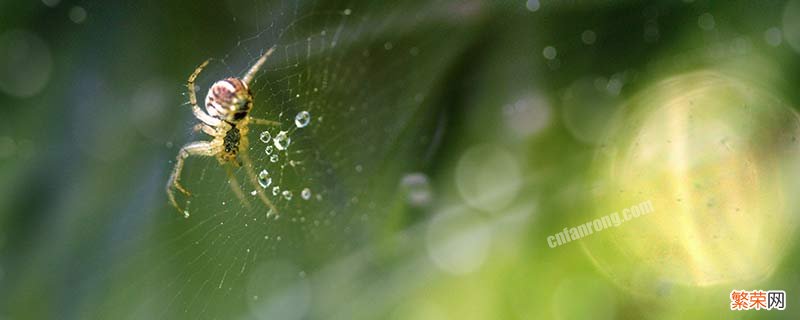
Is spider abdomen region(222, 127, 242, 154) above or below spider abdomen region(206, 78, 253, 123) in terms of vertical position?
below

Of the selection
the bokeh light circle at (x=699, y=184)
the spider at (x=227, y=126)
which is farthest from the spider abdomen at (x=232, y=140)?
the bokeh light circle at (x=699, y=184)

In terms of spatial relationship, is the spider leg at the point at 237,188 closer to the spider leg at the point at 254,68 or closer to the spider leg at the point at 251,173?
the spider leg at the point at 251,173

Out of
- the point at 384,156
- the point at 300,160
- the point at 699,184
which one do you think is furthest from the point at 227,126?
the point at 699,184

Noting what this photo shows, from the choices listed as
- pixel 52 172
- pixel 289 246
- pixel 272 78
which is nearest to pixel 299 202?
pixel 289 246

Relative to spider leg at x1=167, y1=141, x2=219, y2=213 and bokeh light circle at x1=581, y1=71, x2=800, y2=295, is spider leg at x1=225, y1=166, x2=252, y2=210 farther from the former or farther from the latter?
bokeh light circle at x1=581, y1=71, x2=800, y2=295

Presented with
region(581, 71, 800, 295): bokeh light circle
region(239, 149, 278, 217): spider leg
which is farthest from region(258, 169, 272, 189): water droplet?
region(581, 71, 800, 295): bokeh light circle

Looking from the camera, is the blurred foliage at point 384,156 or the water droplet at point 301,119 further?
the blurred foliage at point 384,156
